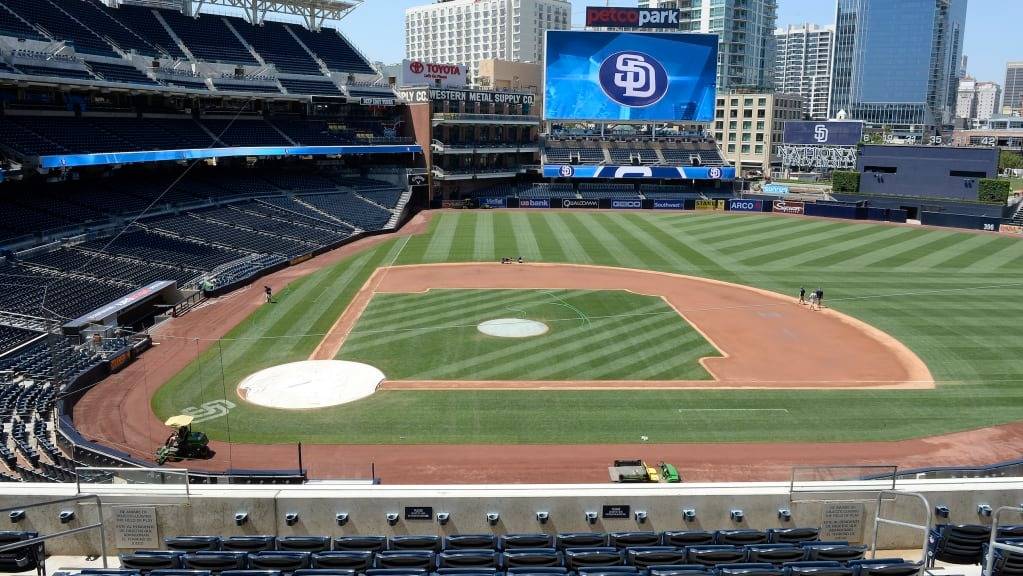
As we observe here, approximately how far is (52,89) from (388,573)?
178ft

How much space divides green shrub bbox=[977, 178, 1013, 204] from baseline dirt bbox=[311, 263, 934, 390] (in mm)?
45102

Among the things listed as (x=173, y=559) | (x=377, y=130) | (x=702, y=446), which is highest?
(x=377, y=130)

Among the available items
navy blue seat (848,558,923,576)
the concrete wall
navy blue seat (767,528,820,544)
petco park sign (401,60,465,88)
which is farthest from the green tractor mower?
petco park sign (401,60,465,88)

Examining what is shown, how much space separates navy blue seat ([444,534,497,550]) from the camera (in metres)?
10.9

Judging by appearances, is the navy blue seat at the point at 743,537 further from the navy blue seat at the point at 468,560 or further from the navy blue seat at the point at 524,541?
the navy blue seat at the point at 468,560

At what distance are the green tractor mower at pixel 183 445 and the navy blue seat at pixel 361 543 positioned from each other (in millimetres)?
12141

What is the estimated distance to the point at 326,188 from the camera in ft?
236

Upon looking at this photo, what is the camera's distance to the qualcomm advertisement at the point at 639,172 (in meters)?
87.0

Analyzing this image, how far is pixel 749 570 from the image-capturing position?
9.45 metres

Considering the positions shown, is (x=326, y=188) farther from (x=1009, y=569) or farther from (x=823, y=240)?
(x=1009, y=569)

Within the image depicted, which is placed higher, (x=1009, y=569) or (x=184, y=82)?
(x=184, y=82)

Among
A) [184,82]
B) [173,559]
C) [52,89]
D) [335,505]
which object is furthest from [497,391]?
[184,82]

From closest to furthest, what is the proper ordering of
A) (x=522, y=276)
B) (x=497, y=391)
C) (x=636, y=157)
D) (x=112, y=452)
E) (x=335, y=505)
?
(x=335, y=505), (x=112, y=452), (x=497, y=391), (x=522, y=276), (x=636, y=157)

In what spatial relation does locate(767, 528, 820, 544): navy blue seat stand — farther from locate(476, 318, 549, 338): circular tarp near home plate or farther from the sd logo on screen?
the sd logo on screen
